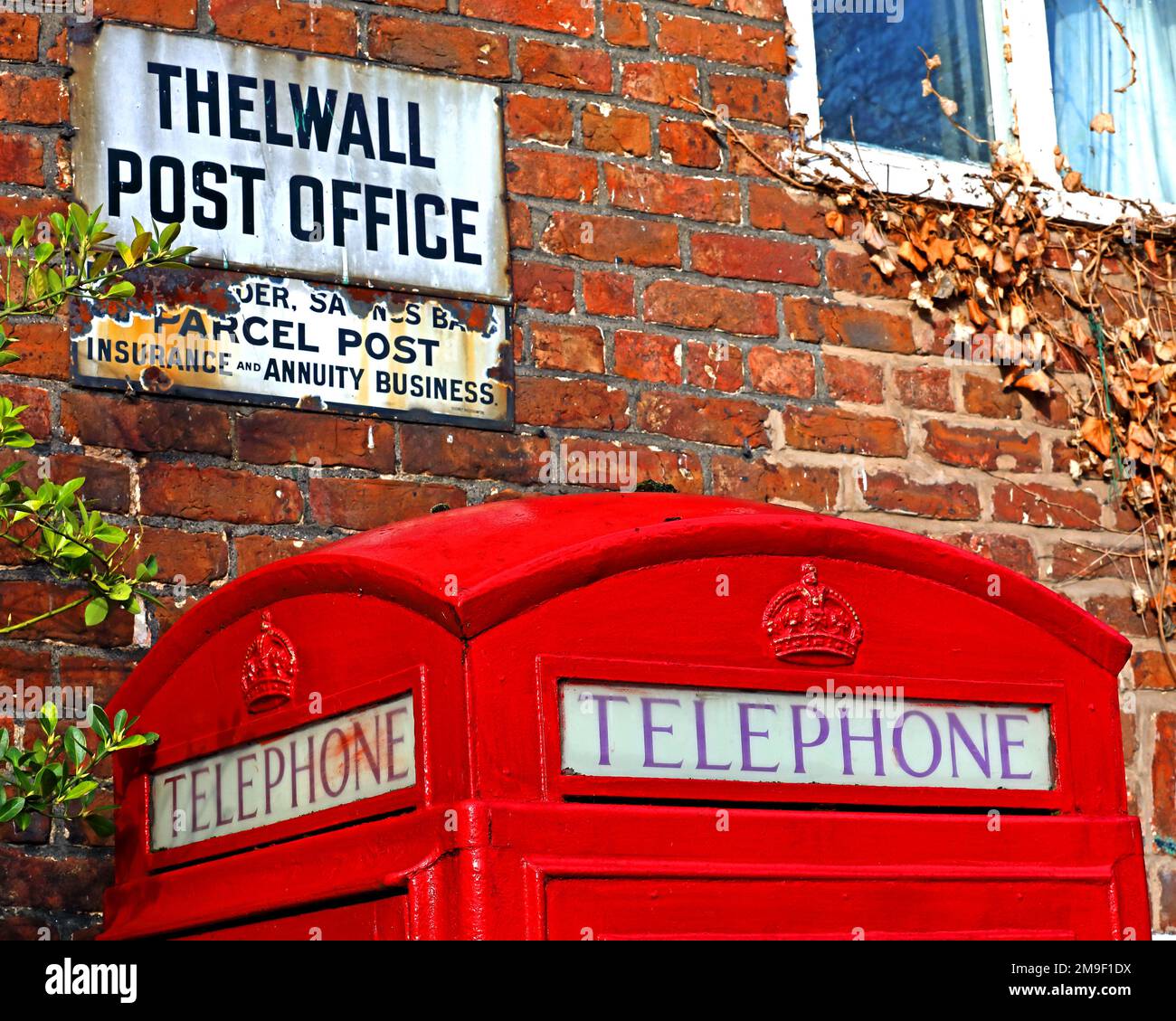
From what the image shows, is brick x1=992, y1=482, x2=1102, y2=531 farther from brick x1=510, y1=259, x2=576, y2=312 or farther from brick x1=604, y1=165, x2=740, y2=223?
brick x1=510, y1=259, x2=576, y2=312

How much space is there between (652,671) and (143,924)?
81 cm

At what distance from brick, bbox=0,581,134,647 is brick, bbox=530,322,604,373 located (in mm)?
944

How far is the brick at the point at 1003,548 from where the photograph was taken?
3.72m

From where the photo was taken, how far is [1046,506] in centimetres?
382

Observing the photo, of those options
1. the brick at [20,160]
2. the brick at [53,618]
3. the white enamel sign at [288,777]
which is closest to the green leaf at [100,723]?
the white enamel sign at [288,777]

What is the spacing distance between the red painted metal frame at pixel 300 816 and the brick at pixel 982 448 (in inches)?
76.2

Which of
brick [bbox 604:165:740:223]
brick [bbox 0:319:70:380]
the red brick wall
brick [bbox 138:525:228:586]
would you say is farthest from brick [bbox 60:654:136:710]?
brick [bbox 604:165:740:223]

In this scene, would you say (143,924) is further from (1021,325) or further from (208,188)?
(1021,325)

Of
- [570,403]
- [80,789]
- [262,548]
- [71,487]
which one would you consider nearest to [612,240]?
[570,403]

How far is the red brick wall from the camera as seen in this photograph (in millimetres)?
3076

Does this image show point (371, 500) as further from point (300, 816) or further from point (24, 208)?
point (300, 816)

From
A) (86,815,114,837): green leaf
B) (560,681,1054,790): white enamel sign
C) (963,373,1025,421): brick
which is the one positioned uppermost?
(963,373,1025,421): brick

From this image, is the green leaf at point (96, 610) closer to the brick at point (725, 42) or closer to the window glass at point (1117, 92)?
the brick at point (725, 42)
